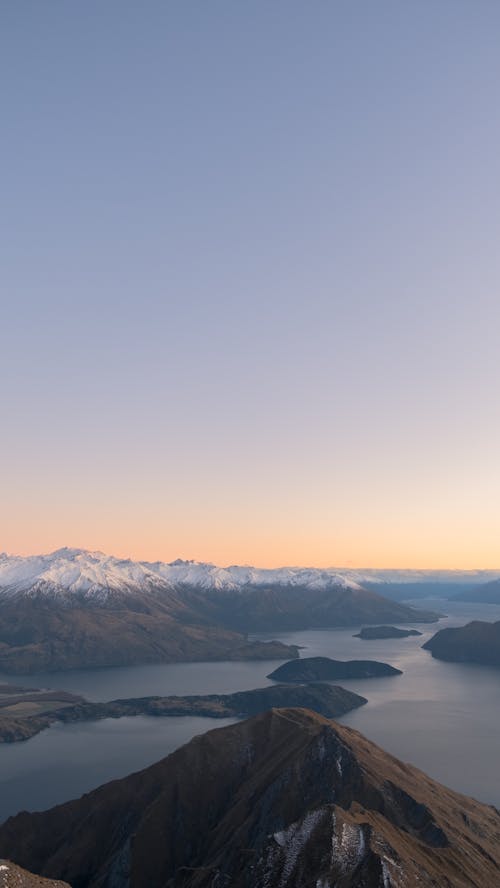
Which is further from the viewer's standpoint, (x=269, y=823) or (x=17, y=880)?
(x=269, y=823)

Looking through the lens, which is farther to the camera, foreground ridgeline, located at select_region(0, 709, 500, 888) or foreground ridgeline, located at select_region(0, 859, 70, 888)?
foreground ridgeline, located at select_region(0, 709, 500, 888)

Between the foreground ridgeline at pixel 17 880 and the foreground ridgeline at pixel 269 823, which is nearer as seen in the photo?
the foreground ridgeline at pixel 17 880

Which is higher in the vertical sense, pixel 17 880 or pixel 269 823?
pixel 17 880

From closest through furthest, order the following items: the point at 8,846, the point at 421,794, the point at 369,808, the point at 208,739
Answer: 1. the point at 369,808
2. the point at 421,794
3. the point at 8,846
4. the point at 208,739

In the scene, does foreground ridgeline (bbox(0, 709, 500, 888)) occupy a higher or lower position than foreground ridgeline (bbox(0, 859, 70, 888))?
lower

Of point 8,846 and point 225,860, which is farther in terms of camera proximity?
point 8,846

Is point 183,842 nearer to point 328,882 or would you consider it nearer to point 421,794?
point 421,794

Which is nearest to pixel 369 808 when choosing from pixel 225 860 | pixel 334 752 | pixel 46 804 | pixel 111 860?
pixel 334 752

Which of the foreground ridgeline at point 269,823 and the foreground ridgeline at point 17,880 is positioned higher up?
the foreground ridgeline at point 17,880
